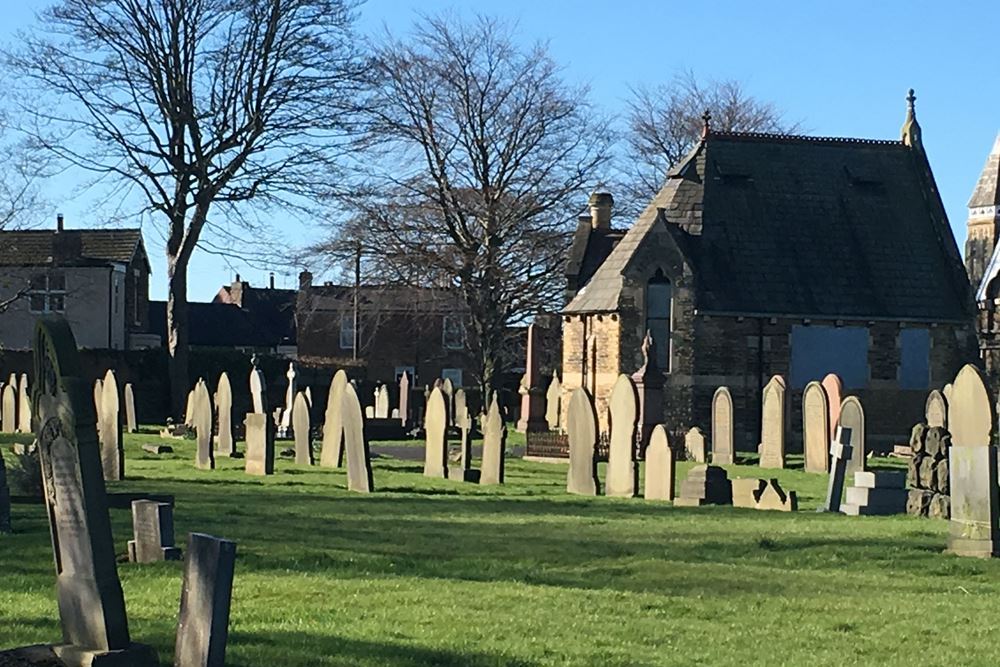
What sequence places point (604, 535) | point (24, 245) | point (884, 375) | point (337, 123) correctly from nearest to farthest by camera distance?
point (604, 535) < point (884, 375) < point (337, 123) < point (24, 245)

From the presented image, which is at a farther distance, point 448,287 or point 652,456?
point 448,287

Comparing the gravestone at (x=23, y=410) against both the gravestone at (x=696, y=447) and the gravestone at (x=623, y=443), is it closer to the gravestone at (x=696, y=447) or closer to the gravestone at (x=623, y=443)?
the gravestone at (x=696, y=447)

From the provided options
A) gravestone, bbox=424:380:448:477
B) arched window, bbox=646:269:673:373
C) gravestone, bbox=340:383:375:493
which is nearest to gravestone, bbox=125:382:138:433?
arched window, bbox=646:269:673:373

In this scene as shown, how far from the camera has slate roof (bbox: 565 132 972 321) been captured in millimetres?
41656

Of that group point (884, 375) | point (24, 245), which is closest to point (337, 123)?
point (884, 375)

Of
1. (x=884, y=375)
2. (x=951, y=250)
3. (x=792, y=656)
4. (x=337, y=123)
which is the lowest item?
Answer: (x=792, y=656)

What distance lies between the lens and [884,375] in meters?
42.6

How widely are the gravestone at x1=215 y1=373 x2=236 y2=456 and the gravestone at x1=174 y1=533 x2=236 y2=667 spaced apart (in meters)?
23.0

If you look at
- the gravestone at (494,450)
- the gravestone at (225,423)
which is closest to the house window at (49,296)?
the gravestone at (225,423)

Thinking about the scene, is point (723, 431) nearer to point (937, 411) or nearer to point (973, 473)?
point (937, 411)

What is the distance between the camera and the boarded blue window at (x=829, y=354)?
41781mm

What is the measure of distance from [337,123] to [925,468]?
27.5 metres

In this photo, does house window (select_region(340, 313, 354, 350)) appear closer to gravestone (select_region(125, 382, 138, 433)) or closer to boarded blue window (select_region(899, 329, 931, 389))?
gravestone (select_region(125, 382, 138, 433))

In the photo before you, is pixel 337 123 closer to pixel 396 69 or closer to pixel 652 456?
pixel 396 69
